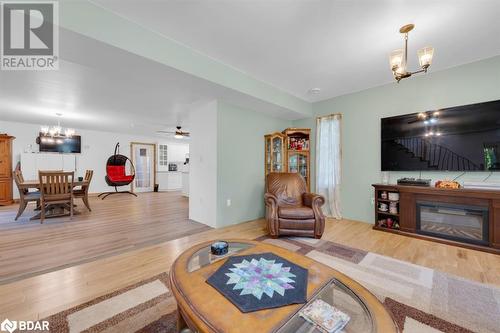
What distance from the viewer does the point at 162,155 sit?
861cm

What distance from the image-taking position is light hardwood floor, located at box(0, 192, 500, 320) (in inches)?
61.6

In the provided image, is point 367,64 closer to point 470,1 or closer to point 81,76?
point 470,1

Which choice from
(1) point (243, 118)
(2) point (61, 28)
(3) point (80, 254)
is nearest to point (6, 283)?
(3) point (80, 254)

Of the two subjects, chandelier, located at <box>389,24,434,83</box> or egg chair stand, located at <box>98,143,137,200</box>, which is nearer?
chandelier, located at <box>389,24,434,83</box>

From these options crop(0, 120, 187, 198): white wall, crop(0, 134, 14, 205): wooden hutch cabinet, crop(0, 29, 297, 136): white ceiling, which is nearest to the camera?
crop(0, 29, 297, 136): white ceiling

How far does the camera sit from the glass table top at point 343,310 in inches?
33.8

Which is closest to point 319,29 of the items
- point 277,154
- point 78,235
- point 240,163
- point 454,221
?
point 240,163

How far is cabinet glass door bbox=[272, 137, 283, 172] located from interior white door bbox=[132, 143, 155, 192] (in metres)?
6.16

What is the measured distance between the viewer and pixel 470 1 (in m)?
1.75

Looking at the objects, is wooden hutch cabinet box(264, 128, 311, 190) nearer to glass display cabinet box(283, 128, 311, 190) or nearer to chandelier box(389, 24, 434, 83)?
glass display cabinet box(283, 128, 311, 190)

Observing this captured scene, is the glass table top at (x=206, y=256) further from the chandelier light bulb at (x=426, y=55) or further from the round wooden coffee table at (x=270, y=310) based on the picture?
the chandelier light bulb at (x=426, y=55)

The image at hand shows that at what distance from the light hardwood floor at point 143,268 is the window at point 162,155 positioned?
6.37 metres

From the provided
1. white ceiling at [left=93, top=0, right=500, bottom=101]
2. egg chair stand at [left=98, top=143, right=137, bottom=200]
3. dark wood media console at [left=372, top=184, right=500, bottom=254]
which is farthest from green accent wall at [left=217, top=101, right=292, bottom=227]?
egg chair stand at [left=98, top=143, right=137, bottom=200]

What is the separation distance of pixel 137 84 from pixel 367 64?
11.4ft
